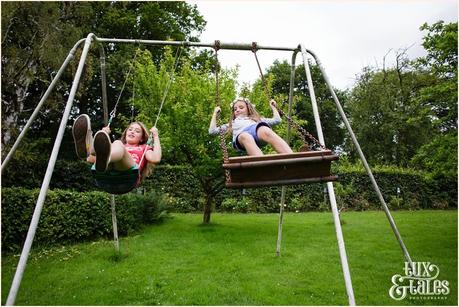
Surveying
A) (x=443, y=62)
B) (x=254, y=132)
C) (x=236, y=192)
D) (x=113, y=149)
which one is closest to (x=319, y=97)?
(x=236, y=192)

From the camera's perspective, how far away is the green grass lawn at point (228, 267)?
523 cm

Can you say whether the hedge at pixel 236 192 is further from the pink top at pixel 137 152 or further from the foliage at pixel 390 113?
the pink top at pixel 137 152

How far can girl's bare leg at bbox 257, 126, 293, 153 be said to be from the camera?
4.16m

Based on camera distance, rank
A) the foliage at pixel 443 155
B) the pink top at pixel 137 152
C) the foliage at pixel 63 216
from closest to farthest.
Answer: the pink top at pixel 137 152 → the foliage at pixel 443 155 → the foliage at pixel 63 216

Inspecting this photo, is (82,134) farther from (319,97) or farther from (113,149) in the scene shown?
(319,97)

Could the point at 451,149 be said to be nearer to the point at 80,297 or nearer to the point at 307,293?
the point at 307,293

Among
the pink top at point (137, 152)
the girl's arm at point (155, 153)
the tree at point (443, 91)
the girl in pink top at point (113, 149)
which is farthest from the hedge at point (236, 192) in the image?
the girl's arm at point (155, 153)

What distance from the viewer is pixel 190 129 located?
9539mm

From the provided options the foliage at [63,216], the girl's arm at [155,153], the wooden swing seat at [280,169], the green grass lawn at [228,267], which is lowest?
the green grass lawn at [228,267]

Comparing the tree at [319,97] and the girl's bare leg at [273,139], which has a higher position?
the tree at [319,97]

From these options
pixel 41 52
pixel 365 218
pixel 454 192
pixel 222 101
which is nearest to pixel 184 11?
pixel 41 52

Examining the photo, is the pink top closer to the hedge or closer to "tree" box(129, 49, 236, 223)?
"tree" box(129, 49, 236, 223)

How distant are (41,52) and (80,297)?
7.65 meters

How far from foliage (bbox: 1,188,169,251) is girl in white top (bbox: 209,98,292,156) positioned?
512cm
